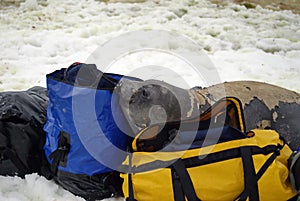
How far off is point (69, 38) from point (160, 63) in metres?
1.40

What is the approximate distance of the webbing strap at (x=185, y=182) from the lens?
193 cm

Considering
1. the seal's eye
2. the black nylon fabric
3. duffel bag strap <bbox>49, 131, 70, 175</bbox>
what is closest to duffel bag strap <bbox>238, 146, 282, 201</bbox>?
the seal's eye

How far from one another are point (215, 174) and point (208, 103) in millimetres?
777

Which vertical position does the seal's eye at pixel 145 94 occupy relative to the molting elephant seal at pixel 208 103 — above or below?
above

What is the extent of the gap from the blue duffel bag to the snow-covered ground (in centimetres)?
163

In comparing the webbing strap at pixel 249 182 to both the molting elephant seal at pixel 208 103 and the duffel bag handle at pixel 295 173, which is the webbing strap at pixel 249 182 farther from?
the molting elephant seal at pixel 208 103

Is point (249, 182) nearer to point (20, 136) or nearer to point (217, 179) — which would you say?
point (217, 179)

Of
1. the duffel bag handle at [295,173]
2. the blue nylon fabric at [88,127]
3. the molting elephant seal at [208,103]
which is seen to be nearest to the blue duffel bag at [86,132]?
the blue nylon fabric at [88,127]

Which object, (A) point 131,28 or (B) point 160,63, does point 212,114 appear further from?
(A) point 131,28

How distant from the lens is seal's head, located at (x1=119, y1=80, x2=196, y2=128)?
90.7 inches

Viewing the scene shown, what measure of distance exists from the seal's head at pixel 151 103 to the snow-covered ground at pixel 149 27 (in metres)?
1.79

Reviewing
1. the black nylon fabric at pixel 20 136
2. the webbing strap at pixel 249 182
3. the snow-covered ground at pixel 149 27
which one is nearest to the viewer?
the webbing strap at pixel 249 182

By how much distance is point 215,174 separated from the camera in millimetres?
1948

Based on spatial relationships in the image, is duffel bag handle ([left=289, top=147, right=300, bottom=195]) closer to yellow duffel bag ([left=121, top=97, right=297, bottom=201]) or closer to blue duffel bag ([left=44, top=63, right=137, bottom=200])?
yellow duffel bag ([left=121, top=97, right=297, bottom=201])
